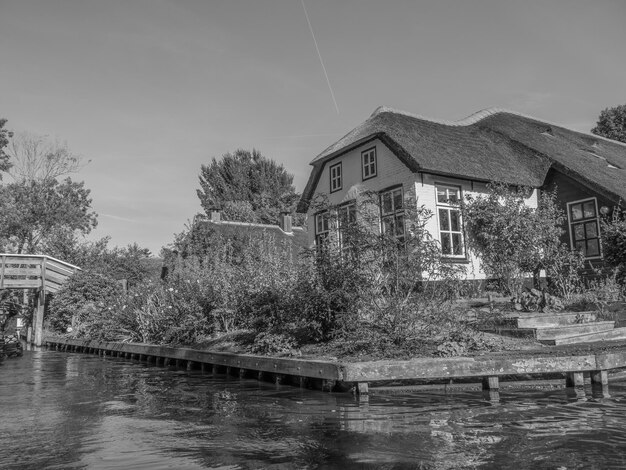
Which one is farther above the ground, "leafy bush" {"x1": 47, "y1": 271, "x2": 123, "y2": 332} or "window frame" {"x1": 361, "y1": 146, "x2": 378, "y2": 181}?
"window frame" {"x1": 361, "y1": 146, "x2": 378, "y2": 181}

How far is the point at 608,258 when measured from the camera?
14992 mm

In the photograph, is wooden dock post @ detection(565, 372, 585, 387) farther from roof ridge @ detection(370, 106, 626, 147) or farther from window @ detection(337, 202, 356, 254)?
roof ridge @ detection(370, 106, 626, 147)

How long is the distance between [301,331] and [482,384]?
4.05 meters

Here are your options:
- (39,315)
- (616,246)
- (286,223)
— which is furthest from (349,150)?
(286,223)

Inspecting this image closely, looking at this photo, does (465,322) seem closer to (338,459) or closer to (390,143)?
(338,459)

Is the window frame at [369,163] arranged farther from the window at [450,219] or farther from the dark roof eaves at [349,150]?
the window at [450,219]

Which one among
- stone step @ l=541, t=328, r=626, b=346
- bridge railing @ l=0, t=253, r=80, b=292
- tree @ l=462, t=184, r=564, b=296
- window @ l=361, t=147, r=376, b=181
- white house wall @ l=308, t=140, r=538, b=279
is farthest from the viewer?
bridge railing @ l=0, t=253, r=80, b=292

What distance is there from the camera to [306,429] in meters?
6.52

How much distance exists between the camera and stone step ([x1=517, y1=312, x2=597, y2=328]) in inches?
436

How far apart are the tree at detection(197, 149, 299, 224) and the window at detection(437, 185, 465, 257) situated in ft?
102

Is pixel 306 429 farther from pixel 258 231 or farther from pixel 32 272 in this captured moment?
pixel 258 231

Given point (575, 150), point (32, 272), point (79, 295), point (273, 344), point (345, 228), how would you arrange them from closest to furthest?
1. point (345, 228)
2. point (273, 344)
3. point (575, 150)
4. point (79, 295)
5. point (32, 272)

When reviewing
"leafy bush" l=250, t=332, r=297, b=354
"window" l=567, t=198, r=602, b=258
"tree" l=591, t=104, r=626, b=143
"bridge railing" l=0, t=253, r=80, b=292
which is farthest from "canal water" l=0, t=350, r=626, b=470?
"tree" l=591, t=104, r=626, b=143

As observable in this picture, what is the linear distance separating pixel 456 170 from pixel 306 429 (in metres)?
12.9
